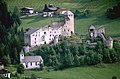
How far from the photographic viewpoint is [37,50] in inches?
2124

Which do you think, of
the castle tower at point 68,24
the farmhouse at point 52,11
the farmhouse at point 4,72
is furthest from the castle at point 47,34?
the farmhouse at point 52,11

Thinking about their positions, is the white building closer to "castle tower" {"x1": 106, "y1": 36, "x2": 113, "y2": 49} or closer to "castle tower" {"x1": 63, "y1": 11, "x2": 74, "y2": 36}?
"castle tower" {"x1": 63, "y1": 11, "x2": 74, "y2": 36}

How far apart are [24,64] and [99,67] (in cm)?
841

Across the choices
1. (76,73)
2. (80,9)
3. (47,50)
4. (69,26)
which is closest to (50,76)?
(76,73)

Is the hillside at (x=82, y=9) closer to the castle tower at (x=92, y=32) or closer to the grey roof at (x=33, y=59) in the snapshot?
the castle tower at (x=92, y=32)

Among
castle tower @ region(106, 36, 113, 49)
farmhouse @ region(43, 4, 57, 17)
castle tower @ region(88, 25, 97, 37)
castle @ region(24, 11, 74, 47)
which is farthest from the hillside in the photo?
castle tower @ region(106, 36, 113, 49)

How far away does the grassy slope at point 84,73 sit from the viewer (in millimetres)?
46969

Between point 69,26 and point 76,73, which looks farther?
point 69,26

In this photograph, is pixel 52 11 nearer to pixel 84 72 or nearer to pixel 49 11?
pixel 49 11

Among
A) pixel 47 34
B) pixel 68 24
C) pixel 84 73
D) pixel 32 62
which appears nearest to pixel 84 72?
pixel 84 73

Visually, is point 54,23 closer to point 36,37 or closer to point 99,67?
point 36,37

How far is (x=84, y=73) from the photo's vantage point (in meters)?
48.0

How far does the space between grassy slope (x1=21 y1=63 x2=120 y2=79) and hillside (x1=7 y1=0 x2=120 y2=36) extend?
10110 millimetres

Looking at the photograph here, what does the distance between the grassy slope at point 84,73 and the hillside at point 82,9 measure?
33.2ft
